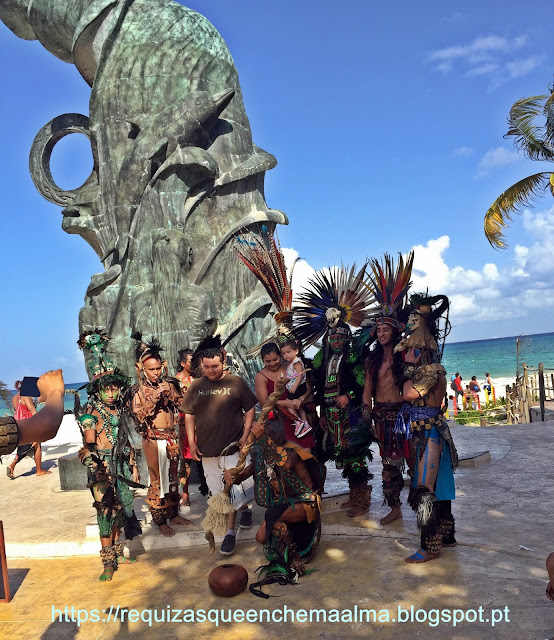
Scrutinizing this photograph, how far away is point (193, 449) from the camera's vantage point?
5371 mm

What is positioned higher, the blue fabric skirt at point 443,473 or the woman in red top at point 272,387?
the woman in red top at point 272,387

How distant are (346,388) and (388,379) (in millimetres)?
481

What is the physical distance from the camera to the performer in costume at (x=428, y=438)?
4531mm

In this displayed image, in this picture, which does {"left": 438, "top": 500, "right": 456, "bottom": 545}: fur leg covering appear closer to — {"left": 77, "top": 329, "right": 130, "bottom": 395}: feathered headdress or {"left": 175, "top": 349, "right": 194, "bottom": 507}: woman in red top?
{"left": 175, "top": 349, "right": 194, "bottom": 507}: woman in red top

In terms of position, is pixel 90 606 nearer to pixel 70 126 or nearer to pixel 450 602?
pixel 450 602

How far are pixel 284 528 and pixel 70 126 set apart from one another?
1066 cm

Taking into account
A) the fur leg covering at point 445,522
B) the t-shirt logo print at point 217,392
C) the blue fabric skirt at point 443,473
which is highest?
the t-shirt logo print at point 217,392

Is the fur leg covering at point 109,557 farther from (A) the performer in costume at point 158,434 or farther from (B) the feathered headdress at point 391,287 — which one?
(B) the feathered headdress at point 391,287

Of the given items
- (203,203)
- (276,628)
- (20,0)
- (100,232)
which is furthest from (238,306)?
(20,0)

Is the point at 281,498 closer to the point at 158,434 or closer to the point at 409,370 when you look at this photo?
the point at 409,370

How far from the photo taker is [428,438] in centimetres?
464

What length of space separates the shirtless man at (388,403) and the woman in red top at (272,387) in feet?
2.11

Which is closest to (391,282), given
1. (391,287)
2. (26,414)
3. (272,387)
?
(391,287)

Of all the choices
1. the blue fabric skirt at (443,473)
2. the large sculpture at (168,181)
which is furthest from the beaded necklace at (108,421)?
the large sculpture at (168,181)
